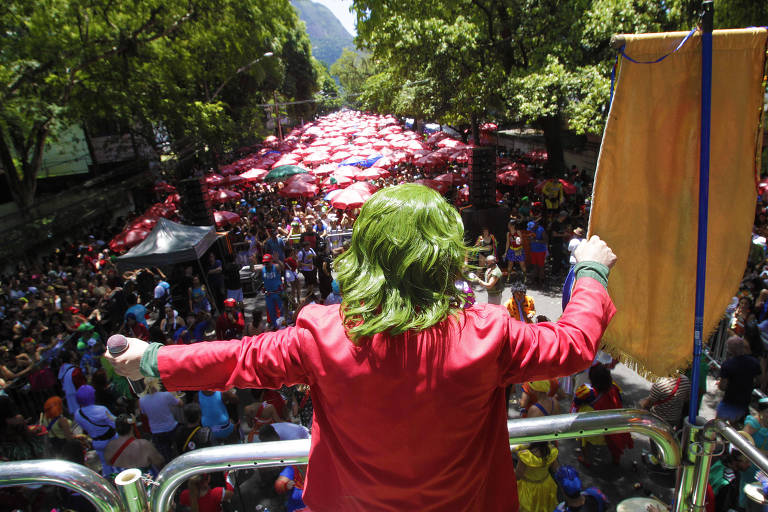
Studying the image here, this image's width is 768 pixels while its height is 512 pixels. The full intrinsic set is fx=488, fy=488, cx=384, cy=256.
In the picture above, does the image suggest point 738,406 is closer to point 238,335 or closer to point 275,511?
point 275,511

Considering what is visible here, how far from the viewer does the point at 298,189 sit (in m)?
16.2

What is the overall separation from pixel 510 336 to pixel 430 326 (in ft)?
0.65

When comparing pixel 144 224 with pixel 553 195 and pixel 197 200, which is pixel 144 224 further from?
pixel 553 195

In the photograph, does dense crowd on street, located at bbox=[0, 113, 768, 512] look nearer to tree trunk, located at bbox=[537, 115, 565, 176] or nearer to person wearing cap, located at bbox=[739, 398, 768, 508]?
person wearing cap, located at bbox=[739, 398, 768, 508]

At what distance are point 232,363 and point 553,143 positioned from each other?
1738 centimetres

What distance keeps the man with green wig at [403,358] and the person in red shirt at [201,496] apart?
3.12 meters

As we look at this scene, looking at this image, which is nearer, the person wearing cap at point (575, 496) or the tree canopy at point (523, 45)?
the person wearing cap at point (575, 496)

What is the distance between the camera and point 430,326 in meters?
1.09

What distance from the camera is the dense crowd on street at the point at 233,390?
394 centimetres

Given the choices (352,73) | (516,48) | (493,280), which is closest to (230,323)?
(493,280)

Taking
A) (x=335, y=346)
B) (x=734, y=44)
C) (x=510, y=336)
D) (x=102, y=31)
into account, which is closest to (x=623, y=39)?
(x=734, y=44)

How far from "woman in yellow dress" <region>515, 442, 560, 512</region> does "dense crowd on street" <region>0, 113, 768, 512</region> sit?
0.03 ft

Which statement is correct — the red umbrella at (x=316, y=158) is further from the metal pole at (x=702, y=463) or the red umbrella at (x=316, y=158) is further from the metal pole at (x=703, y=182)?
the metal pole at (x=702, y=463)

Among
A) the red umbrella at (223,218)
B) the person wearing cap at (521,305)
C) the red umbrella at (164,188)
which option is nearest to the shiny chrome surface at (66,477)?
the person wearing cap at (521,305)
